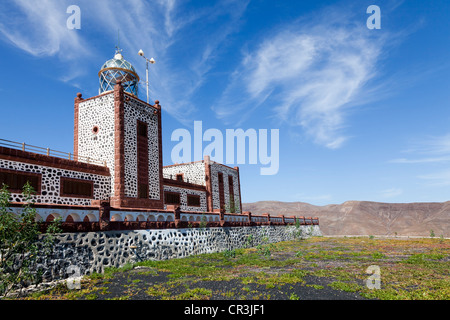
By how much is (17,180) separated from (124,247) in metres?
7.57

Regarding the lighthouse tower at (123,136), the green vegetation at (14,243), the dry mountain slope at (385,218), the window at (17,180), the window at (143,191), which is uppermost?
the lighthouse tower at (123,136)

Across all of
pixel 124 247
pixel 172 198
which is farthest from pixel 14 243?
pixel 172 198

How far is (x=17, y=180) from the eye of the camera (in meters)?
16.3

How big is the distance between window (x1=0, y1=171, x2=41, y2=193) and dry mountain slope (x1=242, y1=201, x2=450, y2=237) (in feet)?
227

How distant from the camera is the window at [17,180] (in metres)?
15.8

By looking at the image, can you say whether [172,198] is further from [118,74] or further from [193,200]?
[118,74]

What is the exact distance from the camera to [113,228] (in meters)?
14.3

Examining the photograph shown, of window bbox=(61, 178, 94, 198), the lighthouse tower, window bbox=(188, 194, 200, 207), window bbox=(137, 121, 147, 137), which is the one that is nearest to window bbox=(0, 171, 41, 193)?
window bbox=(61, 178, 94, 198)

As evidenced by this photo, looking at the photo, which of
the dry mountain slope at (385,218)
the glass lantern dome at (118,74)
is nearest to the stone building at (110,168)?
the glass lantern dome at (118,74)

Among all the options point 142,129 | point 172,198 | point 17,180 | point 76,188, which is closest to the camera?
point 17,180

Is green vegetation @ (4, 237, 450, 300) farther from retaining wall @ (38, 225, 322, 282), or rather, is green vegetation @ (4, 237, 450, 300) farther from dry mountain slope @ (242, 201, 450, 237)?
dry mountain slope @ (242, 201, 450, 237)

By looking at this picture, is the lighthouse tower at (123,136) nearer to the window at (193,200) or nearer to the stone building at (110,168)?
the stone building at (110,168)

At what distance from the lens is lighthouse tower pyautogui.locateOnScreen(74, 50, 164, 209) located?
2166 centimetres

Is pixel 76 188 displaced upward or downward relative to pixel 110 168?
downward
